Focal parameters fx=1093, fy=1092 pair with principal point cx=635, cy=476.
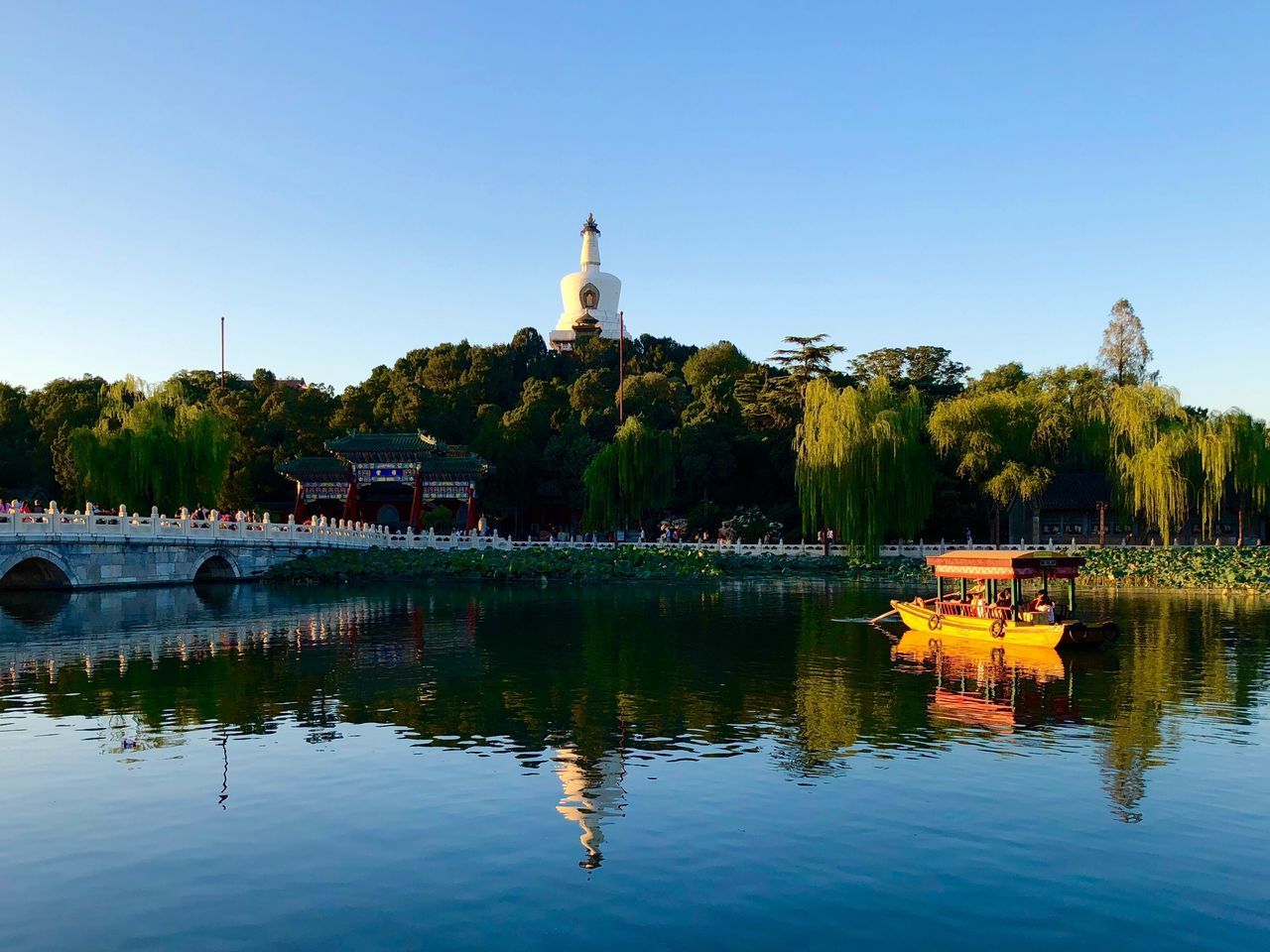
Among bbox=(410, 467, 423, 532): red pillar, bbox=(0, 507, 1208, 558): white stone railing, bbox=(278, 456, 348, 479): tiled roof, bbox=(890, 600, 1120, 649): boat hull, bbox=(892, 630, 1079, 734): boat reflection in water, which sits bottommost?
bbox=(892, 630, 1079, 734): boat reflection in water

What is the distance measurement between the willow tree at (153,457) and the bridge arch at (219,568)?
2.65m

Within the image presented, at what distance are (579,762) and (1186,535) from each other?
47704 mm

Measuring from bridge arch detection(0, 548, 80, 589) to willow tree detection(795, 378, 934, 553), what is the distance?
88.6 feet

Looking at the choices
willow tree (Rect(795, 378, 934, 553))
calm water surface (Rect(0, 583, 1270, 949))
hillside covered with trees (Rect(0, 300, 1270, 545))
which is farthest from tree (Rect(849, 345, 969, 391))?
calm water surface (Rect(0, 583, 1270, 949))

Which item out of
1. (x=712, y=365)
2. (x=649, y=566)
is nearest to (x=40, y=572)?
(x=649, y=566)

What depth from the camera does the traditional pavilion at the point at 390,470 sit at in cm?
5525

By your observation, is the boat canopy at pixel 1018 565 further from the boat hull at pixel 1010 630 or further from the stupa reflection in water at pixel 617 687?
the stupa reflection in water at pixel 617 687

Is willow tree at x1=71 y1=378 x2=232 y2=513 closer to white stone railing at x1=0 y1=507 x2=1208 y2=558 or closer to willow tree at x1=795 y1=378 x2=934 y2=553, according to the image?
white stone railing at x1=0 y1=507 x2=1208 y2=558

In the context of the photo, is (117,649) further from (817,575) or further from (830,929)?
(817,575)

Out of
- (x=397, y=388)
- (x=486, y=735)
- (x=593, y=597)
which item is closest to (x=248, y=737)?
(x=486, y=735)

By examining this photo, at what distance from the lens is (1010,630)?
71.7 feet

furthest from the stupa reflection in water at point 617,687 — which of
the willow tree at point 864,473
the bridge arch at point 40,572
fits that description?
the willow tree at point 864,473

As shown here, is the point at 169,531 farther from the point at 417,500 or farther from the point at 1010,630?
the point at 1010,630

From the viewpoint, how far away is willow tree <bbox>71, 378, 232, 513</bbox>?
Result: 1670 inches
